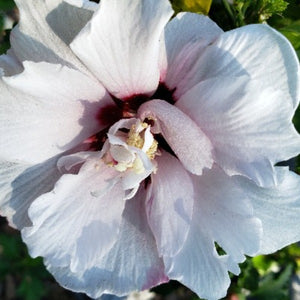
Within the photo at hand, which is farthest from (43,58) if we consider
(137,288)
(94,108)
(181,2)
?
(137,288)

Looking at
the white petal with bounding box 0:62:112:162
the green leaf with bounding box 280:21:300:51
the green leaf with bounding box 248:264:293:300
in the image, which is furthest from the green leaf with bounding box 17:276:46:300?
the green leaf with bounding box 280:21:300:51

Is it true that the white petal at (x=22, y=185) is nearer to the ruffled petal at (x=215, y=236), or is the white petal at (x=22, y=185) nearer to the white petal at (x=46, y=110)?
the white petal at (x=46, y=110)

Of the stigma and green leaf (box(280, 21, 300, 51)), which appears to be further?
green leaf (box(280, 21, 300, 51))

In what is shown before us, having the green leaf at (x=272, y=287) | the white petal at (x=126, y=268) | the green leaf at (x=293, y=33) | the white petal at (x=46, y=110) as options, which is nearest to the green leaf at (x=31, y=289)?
the green leaf at (x=272, y=287)

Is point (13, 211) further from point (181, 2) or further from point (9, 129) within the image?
point (181, 2)

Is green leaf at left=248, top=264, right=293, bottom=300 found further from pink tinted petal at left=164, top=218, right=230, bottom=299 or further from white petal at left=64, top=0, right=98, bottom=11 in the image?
white petal at left=64, top=0, right=98, bottom=11
